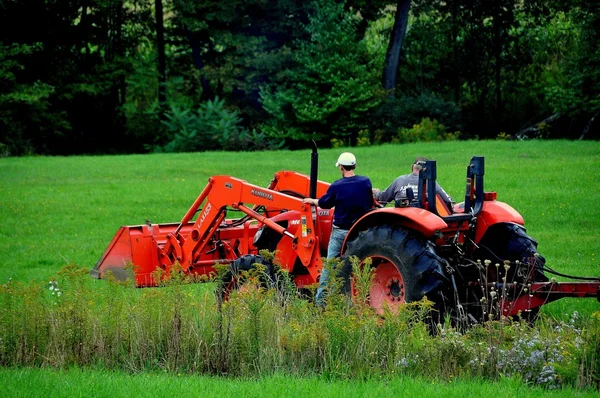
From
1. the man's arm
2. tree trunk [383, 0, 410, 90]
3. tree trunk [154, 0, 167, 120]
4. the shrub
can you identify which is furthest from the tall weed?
tree trunk [154, 0, 167, 120]

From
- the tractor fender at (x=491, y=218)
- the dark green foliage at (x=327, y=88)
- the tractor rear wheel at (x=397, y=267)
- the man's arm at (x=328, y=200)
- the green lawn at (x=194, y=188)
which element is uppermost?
the dark green foliage at (x=327, y=88)

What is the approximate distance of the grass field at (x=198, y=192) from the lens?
17.5 m

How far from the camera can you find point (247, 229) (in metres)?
13.7

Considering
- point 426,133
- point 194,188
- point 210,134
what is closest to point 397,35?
point 426,133

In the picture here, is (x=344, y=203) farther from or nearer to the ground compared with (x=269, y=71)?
nearer to the ground

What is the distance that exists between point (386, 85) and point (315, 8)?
6.04 meters

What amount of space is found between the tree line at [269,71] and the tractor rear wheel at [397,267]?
36908mm

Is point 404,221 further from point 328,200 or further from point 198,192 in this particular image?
point 198,192

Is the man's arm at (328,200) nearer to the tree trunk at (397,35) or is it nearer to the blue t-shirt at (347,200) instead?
the blue t-shirt at (347,200)

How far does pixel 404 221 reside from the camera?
1068 cm

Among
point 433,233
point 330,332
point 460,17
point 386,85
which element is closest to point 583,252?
point 433,233

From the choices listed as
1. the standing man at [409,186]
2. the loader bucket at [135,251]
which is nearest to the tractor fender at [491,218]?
the standing man at [409,186]

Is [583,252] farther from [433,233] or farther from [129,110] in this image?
[129,110]

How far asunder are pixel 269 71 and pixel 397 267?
45.7 meters
